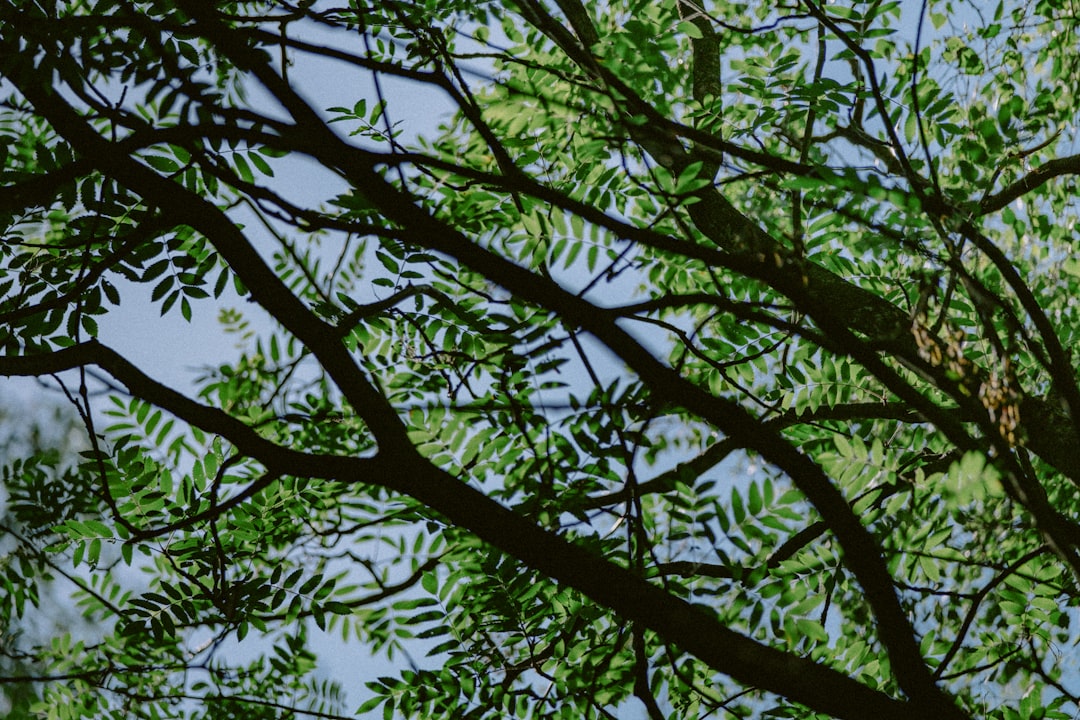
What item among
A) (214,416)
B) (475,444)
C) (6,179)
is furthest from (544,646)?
(6,179)

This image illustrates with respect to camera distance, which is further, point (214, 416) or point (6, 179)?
point (6, 179)

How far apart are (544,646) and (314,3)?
2.76 m

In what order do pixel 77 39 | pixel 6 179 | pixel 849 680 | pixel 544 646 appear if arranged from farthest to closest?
1. pixel 544 646
2. pixel 6 179
3. pixel 77 39
4. pixel 849 680

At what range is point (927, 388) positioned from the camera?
4113 mm

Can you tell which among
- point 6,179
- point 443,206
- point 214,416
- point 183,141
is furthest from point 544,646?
point 6,179

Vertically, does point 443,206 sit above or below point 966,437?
above

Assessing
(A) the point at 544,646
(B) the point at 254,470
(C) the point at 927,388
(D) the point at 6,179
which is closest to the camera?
(D) the point at 6,179

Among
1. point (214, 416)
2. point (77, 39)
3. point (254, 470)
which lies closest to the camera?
point (214, 416)

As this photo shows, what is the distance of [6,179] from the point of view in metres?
2.72

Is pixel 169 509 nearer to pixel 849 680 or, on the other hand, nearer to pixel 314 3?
pixel 314 3

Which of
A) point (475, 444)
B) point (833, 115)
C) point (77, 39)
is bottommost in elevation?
point (475, 444)

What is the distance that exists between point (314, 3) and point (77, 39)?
3.22ft

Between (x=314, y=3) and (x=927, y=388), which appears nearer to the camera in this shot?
(x=314, y=3)

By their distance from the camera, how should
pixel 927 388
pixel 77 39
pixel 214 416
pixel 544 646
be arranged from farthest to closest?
pixel 927 388 < pixel 544 646 < pixel 77 39 < pixel 214 416
